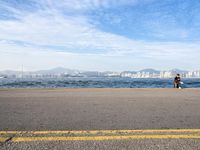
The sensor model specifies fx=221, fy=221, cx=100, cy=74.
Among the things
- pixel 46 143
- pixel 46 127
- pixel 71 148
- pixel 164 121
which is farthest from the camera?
pixel 164 121

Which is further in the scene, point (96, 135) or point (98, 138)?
point (96, 135)

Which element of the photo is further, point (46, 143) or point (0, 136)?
point (0, 136)

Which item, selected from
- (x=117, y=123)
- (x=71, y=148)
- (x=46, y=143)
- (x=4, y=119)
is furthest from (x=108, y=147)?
(x=4, y=119)

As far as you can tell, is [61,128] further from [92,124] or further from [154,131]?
[154,131]

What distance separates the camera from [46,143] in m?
3.74

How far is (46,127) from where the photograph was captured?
4.95m

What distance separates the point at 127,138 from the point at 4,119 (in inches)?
141

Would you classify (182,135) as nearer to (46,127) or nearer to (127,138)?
(127,138)

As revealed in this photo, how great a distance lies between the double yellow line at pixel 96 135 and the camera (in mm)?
4020

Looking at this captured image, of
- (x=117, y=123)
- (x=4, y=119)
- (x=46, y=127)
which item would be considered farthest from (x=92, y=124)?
(x=4, y=119)

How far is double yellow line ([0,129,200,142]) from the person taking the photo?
4020 millimetres

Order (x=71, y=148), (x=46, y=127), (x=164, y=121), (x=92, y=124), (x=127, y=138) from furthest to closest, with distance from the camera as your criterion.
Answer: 1. (x=164, y=121)
2. (x=92, y=124)
3. (x=46, y=127)
4. (x=127, y=138)
5. (x=71, y=148)

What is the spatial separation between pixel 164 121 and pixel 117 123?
49.4 inches

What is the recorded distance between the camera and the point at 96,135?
425 cm
